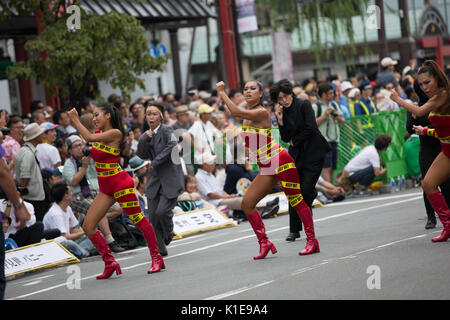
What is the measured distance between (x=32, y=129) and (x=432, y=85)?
6.90 m

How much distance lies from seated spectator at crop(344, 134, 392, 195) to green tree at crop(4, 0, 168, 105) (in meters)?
4.64

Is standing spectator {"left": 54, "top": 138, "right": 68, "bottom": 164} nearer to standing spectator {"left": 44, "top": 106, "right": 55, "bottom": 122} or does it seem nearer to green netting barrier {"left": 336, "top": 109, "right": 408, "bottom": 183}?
standing spectator {"left": 44, "top": 106, "right": 55, "bottom": 122}

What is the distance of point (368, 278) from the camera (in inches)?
325

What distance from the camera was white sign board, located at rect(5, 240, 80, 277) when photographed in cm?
1184

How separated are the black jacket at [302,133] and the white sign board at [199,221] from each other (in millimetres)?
3457

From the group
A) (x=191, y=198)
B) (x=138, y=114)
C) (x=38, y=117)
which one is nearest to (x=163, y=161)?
(x=191, y=198)

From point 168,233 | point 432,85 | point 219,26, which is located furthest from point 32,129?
point 219,26

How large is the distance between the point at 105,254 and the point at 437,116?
3.95 metres

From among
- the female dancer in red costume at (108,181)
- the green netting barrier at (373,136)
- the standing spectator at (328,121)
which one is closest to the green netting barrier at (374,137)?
the green netting barrier at (373,136)

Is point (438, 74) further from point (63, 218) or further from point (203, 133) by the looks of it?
point (203, 133)

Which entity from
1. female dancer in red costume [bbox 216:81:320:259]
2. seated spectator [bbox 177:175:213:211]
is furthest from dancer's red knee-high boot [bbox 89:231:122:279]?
seated spectator [bbox 177:175:213:211]

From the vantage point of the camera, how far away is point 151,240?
1002cm
